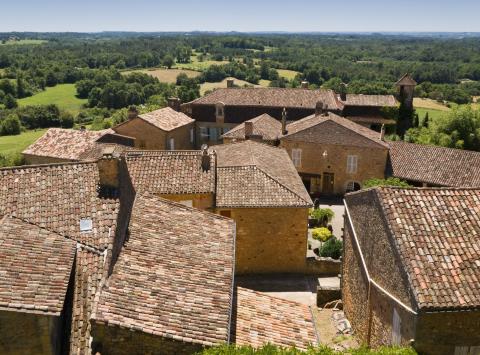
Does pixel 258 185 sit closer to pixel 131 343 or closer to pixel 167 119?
pixel 131 343

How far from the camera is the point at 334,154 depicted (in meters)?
39.2

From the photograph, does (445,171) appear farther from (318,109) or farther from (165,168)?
(165,168)

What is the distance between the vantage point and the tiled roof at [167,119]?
43.7 metres

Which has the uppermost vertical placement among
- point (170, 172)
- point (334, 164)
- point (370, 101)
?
point (370, 101)

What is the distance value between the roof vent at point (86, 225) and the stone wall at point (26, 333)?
11.3ft

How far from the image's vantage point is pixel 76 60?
637 ft

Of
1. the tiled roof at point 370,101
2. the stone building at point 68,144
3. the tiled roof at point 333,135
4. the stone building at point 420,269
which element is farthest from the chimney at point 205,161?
the tiled roof at point 370,101

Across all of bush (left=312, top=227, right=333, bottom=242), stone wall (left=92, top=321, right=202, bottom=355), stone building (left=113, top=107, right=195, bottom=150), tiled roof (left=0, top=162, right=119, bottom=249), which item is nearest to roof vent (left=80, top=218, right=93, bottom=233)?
tiled roof (left=0, top=162, right=119, bottom=249)

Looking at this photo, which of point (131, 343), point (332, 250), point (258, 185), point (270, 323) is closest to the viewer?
point (131, 343)

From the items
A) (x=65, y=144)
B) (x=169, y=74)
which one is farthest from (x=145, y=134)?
(x=169, y=74)

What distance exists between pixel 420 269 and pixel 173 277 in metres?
6.82

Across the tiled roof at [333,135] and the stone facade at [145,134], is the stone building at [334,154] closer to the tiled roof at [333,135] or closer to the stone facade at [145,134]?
the tiled roof at [333,135]

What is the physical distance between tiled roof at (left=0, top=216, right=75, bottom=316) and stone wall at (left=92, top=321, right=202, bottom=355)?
119 centimetres

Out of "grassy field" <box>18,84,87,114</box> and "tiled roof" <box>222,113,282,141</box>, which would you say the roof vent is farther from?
"grassy field" <box>18,84,87,114</box>
